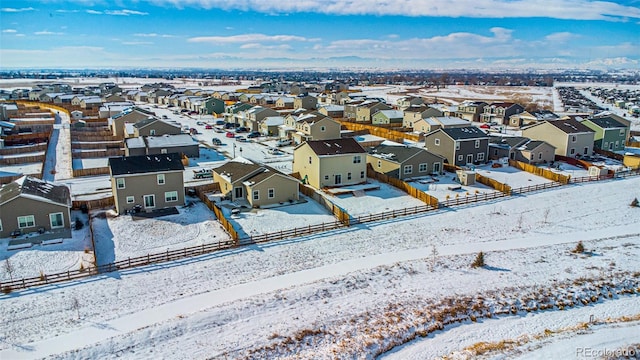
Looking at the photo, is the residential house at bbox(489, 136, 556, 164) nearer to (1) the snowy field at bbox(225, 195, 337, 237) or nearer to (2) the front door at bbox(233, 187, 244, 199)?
(1) the snowy field at bbox(225, 195, 337, 237)

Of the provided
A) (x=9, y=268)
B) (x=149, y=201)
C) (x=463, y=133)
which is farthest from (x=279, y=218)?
(x=463, y=133)

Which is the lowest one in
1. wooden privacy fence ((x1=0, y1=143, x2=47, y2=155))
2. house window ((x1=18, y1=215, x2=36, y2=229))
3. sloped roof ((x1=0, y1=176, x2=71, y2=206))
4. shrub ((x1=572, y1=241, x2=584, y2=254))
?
shrub ((x1=572, y1=241, x2=584, y2=254))

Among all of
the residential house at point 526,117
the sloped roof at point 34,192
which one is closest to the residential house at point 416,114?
the residential house at point 526,117

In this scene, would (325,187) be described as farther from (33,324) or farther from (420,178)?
(33,324)

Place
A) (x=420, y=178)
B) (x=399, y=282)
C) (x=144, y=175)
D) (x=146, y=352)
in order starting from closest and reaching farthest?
(x=146, y=352), (x=399, y=282), (x=144, y=175), (x=420, y=178)

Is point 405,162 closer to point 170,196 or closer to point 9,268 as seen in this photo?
point 170,196

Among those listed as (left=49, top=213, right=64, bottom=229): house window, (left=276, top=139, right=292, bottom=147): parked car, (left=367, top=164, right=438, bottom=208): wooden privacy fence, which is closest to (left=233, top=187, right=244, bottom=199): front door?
(left=49, top=213, right=64, bottom=229): house window

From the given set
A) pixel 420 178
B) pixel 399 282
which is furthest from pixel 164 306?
pixel 420 178
